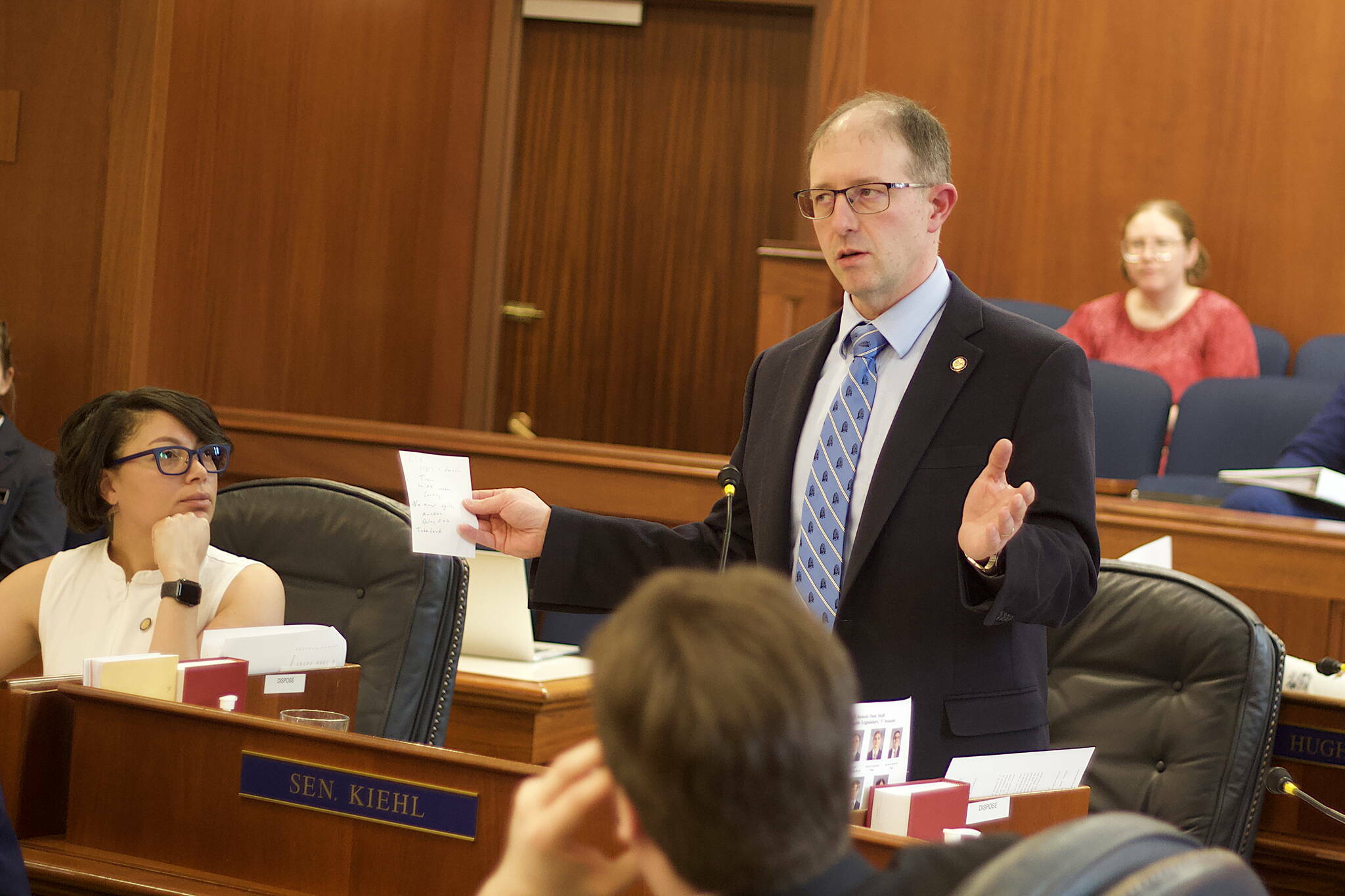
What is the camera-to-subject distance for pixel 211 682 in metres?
1.77

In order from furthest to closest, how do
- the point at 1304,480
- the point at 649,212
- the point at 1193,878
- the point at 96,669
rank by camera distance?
the point at 649,212 → the point at 1304,480 → the point at 96,669 → the point at 1193,878

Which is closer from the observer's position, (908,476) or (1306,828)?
(908,476)

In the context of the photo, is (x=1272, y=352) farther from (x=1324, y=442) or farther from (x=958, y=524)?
(x=958, y=524)

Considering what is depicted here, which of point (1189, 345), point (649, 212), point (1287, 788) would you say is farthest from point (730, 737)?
point (649, 212)

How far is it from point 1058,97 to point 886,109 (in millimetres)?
4525

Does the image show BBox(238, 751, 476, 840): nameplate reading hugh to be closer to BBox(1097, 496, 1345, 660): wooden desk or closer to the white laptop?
the white laptop

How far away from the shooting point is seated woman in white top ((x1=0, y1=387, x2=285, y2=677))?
2.47 m

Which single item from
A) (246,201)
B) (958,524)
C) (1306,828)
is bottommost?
(1306,828)

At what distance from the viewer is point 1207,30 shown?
596 cm

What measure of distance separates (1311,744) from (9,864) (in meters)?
1.97

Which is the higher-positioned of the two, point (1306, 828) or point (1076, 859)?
point (1076, 859)

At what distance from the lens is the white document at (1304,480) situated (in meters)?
3.69

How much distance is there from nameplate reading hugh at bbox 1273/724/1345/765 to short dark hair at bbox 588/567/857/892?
190cm

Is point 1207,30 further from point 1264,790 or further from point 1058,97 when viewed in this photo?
point 1264,790
